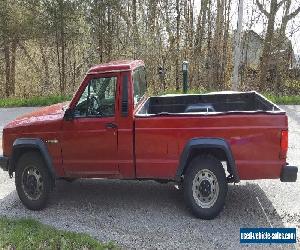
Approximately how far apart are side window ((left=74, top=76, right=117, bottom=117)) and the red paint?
0.22 ft

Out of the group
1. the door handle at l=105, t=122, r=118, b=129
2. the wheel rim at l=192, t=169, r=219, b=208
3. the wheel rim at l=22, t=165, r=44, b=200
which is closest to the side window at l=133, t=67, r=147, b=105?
the door handle at l=105, t=122, r=118, b=129

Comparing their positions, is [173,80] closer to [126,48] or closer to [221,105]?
[126,48]

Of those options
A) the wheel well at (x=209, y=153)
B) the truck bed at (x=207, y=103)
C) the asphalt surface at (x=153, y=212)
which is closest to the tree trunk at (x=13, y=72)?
the asphalt surface at (x=153, y=212)

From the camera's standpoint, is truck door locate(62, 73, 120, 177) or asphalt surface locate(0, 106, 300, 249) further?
truck door locate(62, 73, 120, 177)

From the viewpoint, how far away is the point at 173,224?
497 centimetres

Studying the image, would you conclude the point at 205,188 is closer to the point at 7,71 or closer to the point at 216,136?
the point at 216,136

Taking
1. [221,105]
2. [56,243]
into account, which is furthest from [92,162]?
[221,105]

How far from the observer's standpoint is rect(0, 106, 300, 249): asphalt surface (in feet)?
15.2

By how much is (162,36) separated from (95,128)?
1122 centimetres

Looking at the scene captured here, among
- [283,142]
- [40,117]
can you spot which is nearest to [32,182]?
[40,117]

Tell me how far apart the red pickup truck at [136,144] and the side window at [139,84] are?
0.02 metres

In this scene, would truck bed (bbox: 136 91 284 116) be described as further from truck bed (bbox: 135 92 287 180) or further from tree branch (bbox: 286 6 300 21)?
tree branch (bbox: 286 6 300 21)

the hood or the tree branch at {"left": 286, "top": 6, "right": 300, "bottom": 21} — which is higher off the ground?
the tree branch at {"left": 286, "top": 6, "right": 300, "bottom": 21}

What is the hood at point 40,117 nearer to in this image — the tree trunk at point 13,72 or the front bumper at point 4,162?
the front bumper at point 4,162
